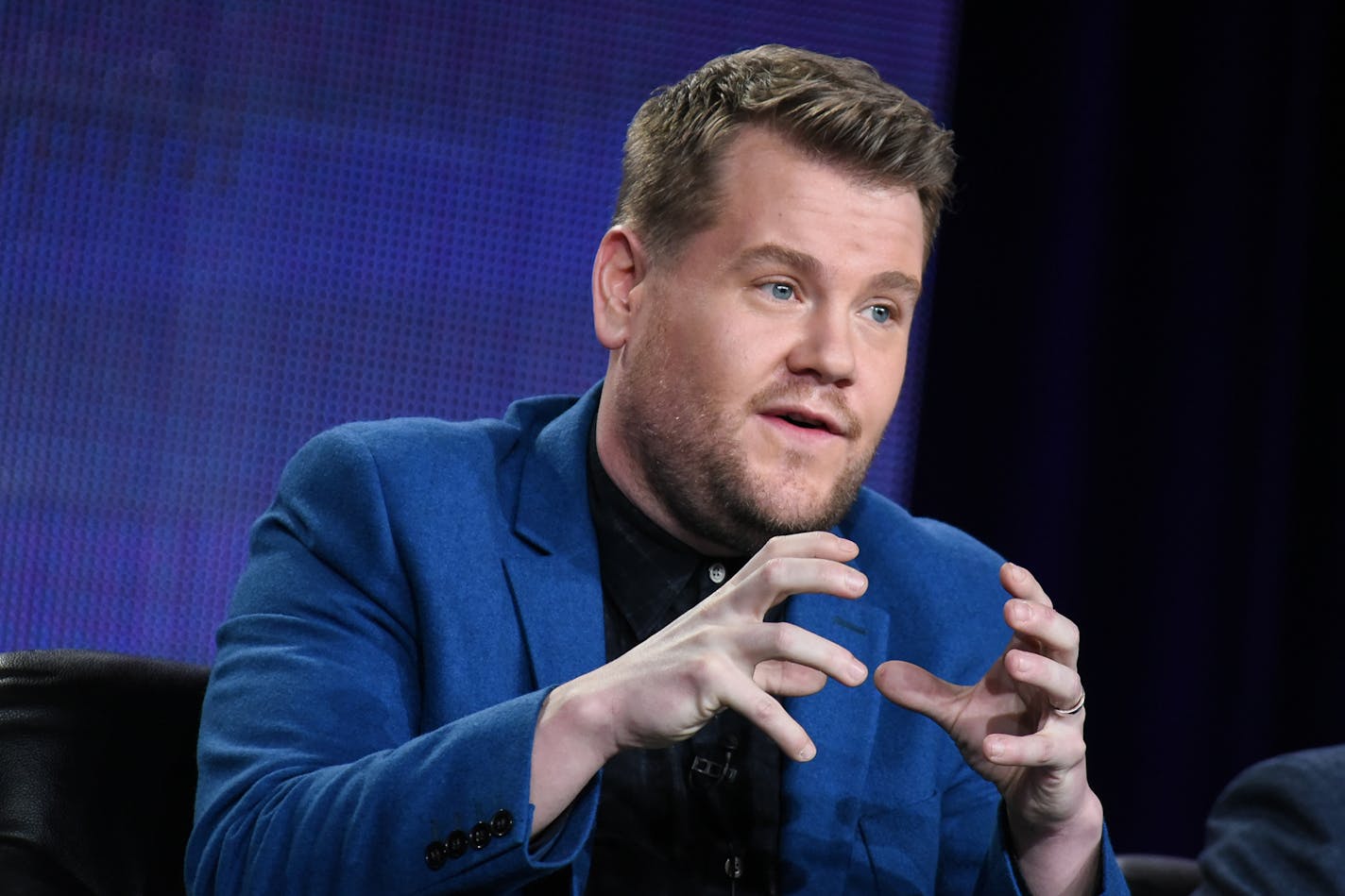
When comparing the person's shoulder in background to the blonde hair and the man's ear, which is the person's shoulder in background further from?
the man's ear

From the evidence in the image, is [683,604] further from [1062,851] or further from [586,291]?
[586,291]

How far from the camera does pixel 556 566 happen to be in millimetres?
1782

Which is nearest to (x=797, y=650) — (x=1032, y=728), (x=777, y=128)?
(x=1032, y=728)

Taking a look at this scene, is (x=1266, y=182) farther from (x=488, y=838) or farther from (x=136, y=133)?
(x=488, y=838)

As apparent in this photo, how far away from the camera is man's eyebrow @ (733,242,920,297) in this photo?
1753 millimetres

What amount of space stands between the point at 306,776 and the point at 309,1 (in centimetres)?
175

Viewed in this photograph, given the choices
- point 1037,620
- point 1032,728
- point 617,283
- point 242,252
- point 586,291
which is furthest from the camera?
point 586,291

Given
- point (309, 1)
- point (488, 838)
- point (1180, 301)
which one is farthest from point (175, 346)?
point (1180, 301)

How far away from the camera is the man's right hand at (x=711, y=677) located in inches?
50.6

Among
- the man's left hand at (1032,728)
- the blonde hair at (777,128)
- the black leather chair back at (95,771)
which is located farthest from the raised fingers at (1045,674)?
the black leather chair back at (95,771)

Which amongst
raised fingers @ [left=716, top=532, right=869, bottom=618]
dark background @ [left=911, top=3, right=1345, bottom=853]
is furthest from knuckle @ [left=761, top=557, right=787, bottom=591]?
dark background @ [left=911, top=3, right=1345, bottom=853]

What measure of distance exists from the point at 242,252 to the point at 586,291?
63 centimetres

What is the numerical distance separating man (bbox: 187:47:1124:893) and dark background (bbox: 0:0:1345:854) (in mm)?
899

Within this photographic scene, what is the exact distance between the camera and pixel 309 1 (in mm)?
2789
